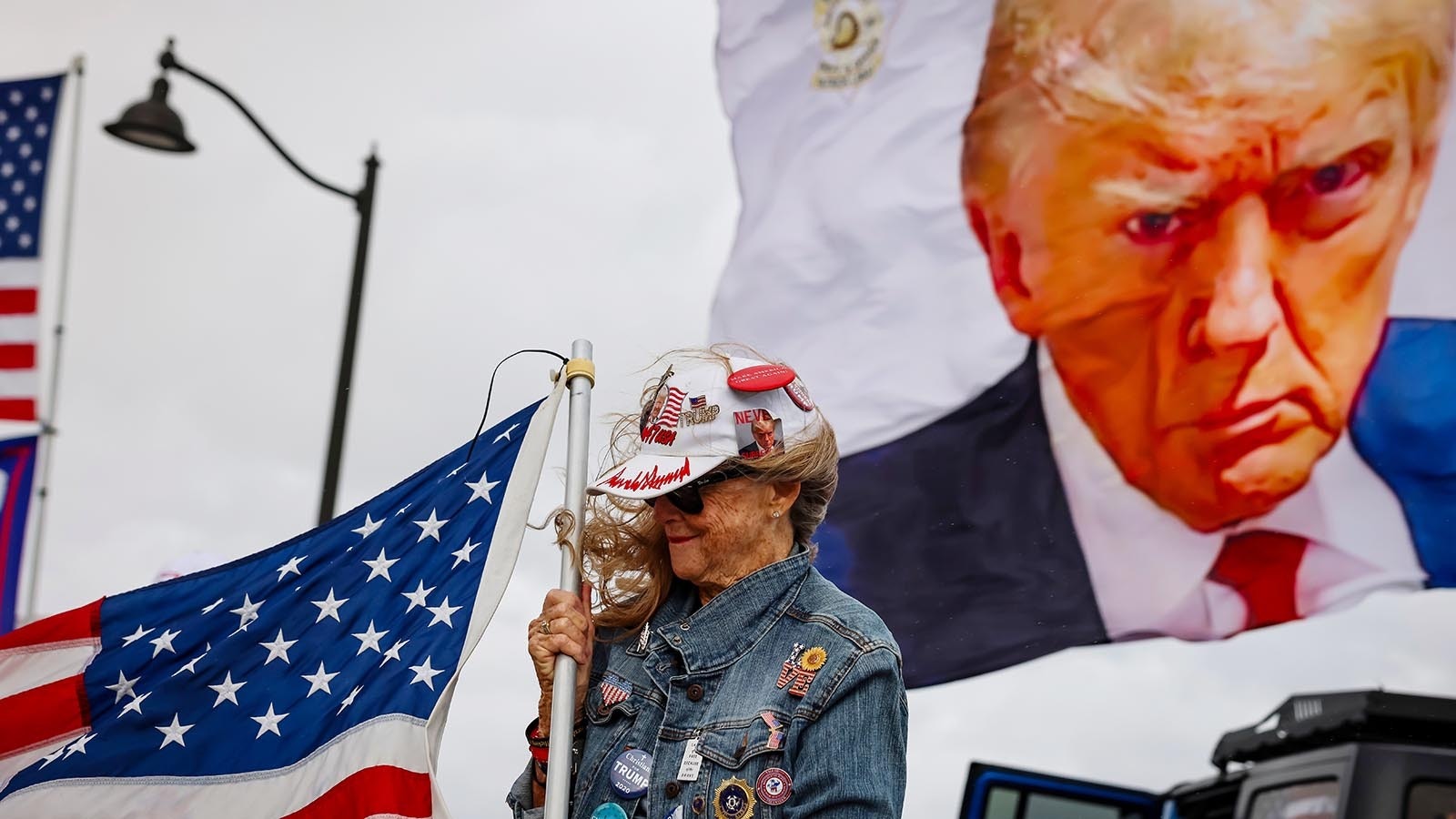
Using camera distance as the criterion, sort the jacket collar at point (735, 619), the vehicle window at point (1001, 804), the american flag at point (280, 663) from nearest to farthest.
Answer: the jacket collar at point (735, 619), the american flag at point (280, 663), the vehicle window at point (1001, 804)

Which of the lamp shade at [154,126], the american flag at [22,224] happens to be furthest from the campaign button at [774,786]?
the american flag at [22,224]

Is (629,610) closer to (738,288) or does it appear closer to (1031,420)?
(1031,420)

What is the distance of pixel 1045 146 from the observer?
9969 millimetres

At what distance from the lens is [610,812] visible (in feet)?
10.9

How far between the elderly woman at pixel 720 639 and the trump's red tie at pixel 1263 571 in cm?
514

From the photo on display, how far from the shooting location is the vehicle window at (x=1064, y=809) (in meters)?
7.94

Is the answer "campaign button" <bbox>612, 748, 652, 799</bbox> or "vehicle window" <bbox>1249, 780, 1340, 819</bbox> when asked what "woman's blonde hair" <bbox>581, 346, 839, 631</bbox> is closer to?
"campaign button" <bbox>612, 748, 652, 799</bbox>

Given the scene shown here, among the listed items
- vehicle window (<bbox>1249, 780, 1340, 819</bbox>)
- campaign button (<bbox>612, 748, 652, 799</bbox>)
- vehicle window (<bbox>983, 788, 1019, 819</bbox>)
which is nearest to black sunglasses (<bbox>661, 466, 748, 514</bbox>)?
campaign button (<bbox>612, 748, 652, 799</bbox>)

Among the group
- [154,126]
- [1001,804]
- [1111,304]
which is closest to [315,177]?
[154,126]

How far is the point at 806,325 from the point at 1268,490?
3.32 m

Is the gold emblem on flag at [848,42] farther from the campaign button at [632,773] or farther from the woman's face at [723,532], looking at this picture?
the campaign button at [632,773]

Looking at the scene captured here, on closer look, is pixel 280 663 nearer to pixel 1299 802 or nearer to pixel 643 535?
pixel 643 535

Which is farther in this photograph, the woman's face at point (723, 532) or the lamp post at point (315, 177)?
the lamp post at point (315, 177)

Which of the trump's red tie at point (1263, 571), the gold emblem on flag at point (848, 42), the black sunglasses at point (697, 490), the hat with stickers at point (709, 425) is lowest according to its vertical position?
the black sunglasses at point (697, 490)
